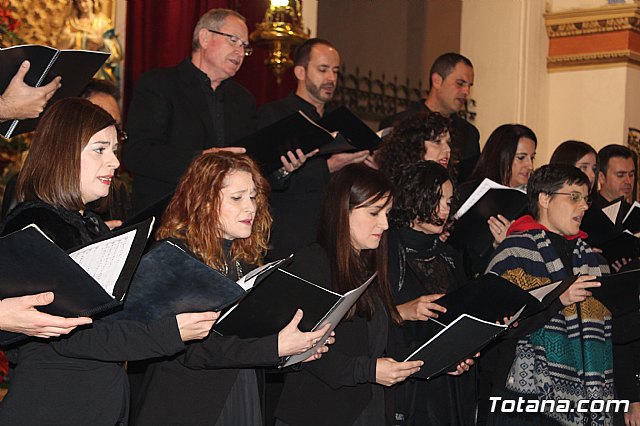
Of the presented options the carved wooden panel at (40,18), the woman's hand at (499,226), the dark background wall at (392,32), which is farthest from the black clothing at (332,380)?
the dark background wall at (392,32)

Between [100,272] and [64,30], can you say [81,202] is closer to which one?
[100,272]

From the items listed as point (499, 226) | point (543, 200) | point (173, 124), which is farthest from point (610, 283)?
point (173, 124)

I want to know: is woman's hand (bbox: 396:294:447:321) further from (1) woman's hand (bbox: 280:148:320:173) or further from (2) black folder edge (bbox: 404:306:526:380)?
(1) woman's hand (bbox: 280:148:320:173)

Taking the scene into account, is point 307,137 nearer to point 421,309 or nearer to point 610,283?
point 421,309

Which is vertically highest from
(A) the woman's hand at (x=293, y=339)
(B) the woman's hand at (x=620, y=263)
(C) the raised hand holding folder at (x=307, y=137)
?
(C) the raised hand holding folder at (x=307, y=137)

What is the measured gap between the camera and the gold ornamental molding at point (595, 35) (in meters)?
8.37

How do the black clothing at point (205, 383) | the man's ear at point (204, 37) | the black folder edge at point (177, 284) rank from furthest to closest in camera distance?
the man's ear at point (204, 37), the black clothing at point (205, 383), the black folder edge at point (177, 284)

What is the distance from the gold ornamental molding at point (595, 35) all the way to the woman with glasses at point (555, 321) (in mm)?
4520

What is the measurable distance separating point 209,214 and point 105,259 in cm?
77

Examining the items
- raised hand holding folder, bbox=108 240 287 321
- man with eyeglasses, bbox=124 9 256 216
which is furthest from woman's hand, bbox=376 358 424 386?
man with eyeglasses, bbox=124 9 256 216

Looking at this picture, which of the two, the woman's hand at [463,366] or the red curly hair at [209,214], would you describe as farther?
the woman's hand at [463,366]

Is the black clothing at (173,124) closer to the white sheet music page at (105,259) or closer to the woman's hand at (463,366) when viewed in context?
the woman's hand at (463,366)

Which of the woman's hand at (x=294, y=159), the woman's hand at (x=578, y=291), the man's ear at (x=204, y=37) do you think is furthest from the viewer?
the man's ear at (x=204, y=37)

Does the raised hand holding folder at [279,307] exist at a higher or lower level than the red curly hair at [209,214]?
lower
